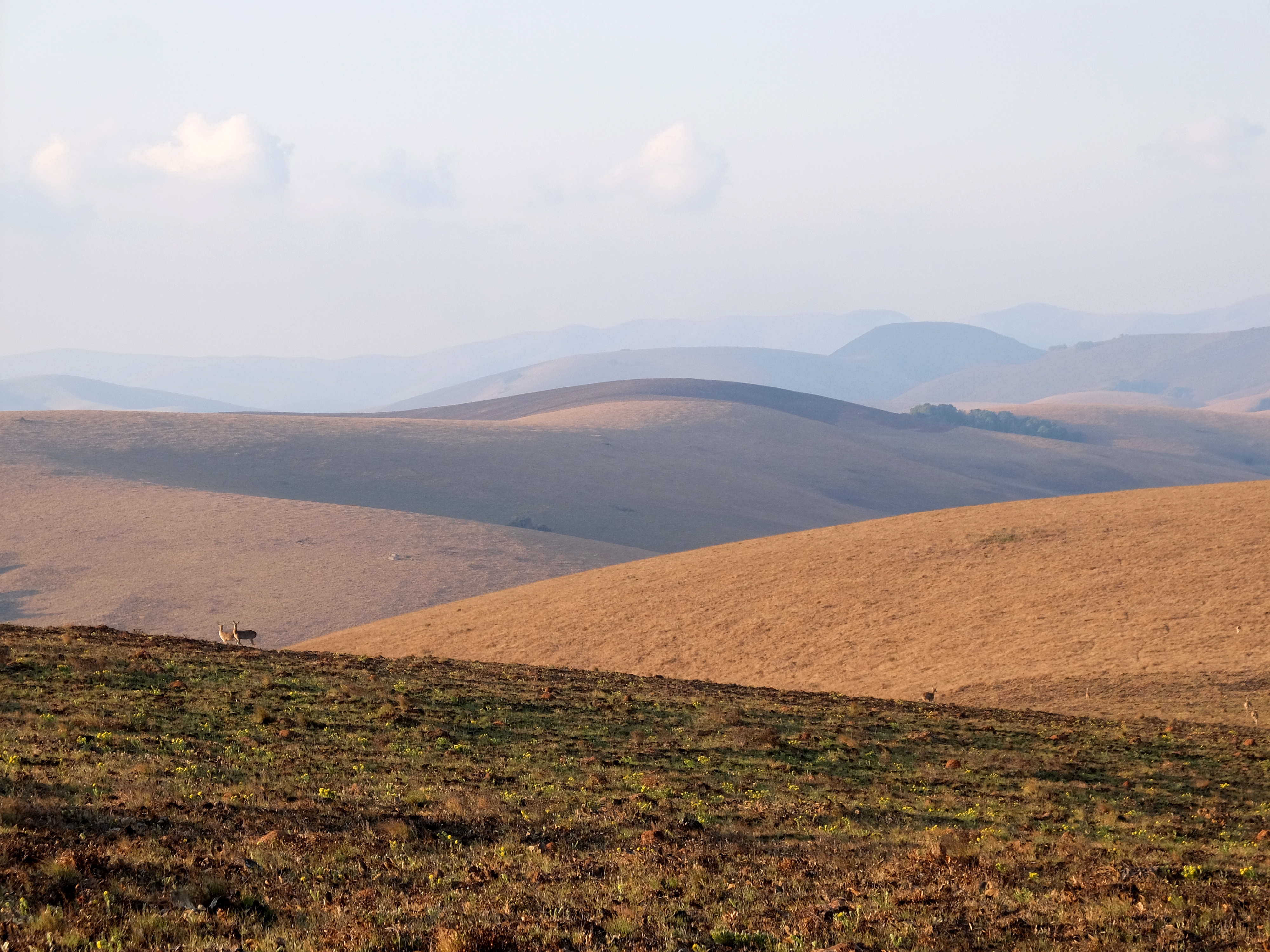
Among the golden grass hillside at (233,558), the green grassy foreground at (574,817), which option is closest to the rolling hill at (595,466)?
the golden grass hillside at (233,558)

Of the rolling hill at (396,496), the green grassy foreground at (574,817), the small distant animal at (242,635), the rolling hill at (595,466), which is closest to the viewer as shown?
the green grassy foreground at (574,817)

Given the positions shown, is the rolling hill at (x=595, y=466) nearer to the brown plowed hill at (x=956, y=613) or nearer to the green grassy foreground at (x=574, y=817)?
the brown plowed hill at (x=956, y=613)

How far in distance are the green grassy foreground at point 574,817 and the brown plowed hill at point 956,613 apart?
18.7 feet

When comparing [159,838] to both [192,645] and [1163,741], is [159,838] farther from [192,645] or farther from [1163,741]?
[1163,741]

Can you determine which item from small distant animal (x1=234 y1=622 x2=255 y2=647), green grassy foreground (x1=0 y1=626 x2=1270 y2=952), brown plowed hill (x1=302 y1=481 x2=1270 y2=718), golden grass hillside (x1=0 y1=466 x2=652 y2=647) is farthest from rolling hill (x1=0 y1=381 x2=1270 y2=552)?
green grassy foreground (x1=0 y1=626 x2=1270 y2=952)

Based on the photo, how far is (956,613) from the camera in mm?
40219

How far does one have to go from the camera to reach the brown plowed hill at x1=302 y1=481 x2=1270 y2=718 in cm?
3278

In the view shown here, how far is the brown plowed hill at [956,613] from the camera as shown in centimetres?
3278

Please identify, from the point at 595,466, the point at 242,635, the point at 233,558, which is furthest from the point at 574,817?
the point at 595,466

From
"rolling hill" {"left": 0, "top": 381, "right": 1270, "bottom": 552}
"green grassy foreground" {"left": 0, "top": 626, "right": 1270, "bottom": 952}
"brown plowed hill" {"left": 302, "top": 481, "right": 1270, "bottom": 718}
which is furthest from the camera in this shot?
"rolling hill" {"left": 0, "top": 381, "right": 1270, "bottom": 552}

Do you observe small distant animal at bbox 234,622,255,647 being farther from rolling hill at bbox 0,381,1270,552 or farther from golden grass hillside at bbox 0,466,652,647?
rolling hill at bbox 0,381,1270,552

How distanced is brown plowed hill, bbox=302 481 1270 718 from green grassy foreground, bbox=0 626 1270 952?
5688mm

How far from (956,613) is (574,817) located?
94.3ft

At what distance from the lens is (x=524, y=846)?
42.0 feet
